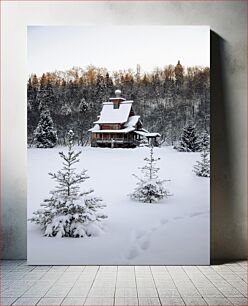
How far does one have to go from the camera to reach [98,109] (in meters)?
5.72

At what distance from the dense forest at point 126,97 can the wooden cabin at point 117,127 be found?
0.18 ft

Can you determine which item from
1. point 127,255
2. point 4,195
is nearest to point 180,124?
point 127,255

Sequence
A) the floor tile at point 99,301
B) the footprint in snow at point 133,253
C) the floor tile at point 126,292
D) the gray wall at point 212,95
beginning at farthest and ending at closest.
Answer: the gray wall at point 212,95, the footprint in snow at point 133,253, the floor tile at point 126,292, the floor tile at point 99,301

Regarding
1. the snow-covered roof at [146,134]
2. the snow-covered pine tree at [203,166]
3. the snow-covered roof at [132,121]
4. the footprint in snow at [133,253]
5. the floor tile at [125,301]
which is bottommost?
the floor tile at [125,301]

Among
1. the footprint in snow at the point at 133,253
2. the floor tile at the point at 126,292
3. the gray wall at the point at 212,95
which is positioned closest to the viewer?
the floor tile at the point at 126,292

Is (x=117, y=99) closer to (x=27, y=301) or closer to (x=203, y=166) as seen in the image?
(x=203, y=166)

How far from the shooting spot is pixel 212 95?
5848 mm

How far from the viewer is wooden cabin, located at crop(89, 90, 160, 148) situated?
5691 mm

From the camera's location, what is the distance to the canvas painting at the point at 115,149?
5.65m

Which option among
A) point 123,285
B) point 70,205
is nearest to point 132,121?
point 70,205

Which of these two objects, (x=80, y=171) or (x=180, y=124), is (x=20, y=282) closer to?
(x=80, y=171)

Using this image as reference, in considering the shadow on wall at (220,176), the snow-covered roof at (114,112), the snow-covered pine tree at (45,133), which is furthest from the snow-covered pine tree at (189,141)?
the snow-covered pine tree at (45,133)

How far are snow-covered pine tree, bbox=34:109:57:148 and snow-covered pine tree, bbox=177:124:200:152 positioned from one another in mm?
1210

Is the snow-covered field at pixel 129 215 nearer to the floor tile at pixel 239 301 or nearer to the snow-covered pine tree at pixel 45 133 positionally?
the snow-covered pine tree at pixel 45 133
